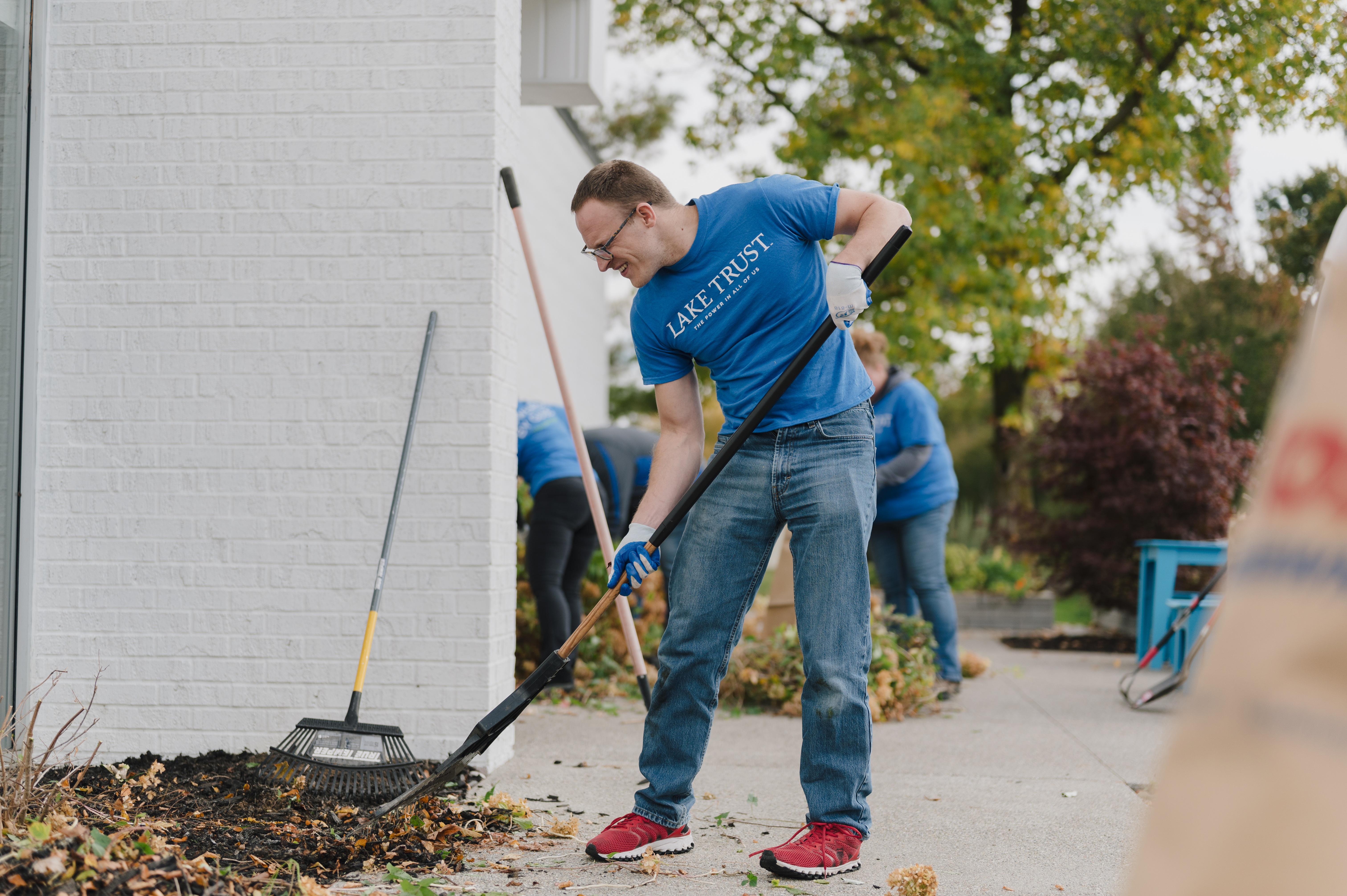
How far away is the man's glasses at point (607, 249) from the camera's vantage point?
2656 millimetres

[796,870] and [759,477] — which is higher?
[759,477]

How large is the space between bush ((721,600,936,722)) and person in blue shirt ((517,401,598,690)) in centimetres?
82

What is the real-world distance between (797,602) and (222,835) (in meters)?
1.47

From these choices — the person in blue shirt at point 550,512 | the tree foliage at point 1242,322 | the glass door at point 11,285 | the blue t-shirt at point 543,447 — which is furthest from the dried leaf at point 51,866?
the tree foliage at point 1242,322

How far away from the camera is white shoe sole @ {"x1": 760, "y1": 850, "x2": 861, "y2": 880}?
2.50m

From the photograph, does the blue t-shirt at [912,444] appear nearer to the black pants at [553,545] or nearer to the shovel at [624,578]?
the black pants at [553,545]

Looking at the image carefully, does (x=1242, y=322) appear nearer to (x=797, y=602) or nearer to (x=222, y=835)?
(x=797, y=602)

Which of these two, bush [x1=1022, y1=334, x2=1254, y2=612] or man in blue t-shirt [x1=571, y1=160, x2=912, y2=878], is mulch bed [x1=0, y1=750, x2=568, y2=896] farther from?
bush [x1=1022, y1=334, x2=1254, y2=612]

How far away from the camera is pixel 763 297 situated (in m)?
2.66

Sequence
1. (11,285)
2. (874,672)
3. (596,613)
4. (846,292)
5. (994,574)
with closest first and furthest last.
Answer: (846,292) → (596,613) → (11,285) → (874,672) → (994,574)

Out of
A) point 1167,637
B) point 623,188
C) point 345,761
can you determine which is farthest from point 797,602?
point 1167,637

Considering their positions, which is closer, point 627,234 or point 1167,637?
point 627,234

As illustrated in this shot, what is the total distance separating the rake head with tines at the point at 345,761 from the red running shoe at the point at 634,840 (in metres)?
0.61

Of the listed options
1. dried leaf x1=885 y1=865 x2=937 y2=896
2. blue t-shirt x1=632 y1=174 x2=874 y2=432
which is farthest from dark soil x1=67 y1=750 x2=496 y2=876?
blue t-shirt x1=632 y1=174 x2=874 y2=432
